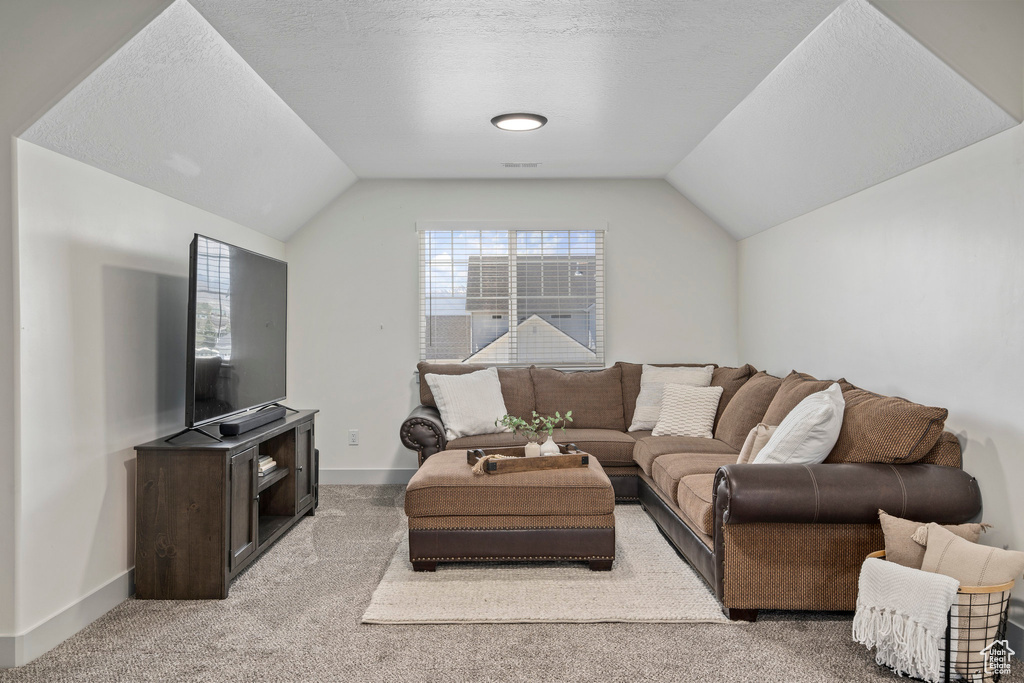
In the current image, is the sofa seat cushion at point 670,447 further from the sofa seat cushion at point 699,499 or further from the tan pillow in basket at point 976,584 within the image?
the tan pillow in basket at point 976,584

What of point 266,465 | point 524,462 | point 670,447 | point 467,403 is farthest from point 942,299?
point 266,465

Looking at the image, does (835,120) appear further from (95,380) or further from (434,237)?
(95,380)

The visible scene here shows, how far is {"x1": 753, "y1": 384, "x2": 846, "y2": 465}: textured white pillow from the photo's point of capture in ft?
9.30

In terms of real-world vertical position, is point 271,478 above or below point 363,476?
above

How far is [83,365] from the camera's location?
2.78 metres

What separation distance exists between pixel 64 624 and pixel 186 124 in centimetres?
218

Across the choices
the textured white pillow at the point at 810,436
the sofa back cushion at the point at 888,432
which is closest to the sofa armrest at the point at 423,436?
the textured white pillow at the point at 810,436

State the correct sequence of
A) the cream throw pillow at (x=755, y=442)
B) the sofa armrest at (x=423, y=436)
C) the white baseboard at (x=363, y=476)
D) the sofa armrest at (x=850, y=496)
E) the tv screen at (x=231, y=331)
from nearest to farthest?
the sofa armrest at (x=850, y=496)
the tv screen at (x=231, y=331)
the cream throw pillow at (x=755, y=442)
the sofa armrest at (x=423, y=436)
the white baseboard at (x=363, y=476)

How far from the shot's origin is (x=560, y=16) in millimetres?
2619

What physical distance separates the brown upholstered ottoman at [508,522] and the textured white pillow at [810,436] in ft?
2.79

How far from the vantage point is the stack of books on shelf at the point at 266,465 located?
367 centimetres

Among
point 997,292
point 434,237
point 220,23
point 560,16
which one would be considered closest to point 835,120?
point 997,292

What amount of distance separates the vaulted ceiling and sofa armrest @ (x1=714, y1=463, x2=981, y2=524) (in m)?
1.41

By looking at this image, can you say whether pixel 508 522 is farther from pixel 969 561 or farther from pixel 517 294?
pixel 517 294
